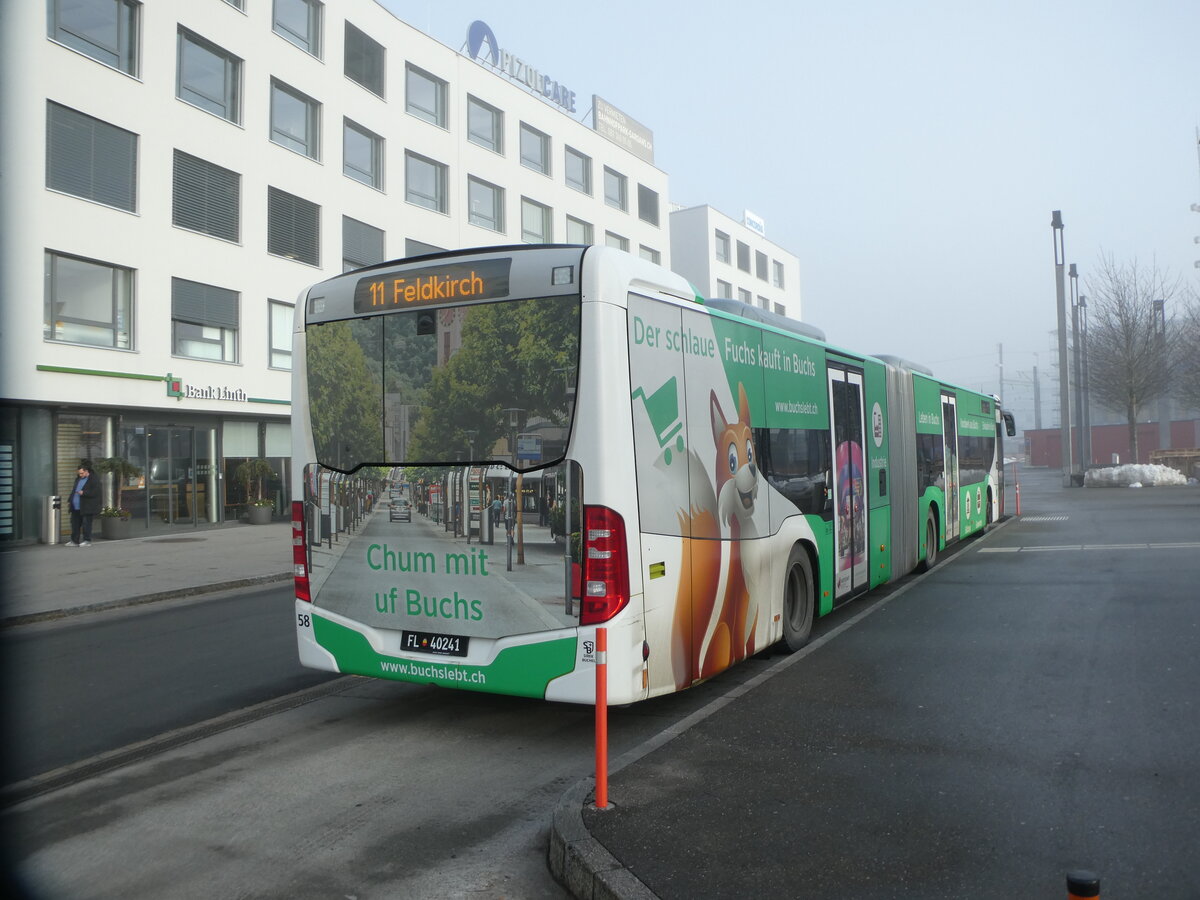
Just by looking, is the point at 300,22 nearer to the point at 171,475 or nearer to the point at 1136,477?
the point at 171,475

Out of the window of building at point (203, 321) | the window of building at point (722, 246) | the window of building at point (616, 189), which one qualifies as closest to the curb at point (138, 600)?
the window of building at point (203, 321)

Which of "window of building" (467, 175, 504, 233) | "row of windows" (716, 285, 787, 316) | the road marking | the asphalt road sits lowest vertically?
the asphalt road

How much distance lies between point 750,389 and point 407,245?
2668 cm

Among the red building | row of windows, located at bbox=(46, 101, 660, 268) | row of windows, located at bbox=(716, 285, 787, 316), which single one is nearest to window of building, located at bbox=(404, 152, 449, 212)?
row of windows, located at bbox=(46, 101, 660, 268)

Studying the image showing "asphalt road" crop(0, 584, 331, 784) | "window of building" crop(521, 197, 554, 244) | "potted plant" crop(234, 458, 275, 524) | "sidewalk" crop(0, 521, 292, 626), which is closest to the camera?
"asphalt road" crop(0, 584, 331, 784)

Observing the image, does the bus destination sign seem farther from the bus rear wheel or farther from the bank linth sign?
the bank linth sign

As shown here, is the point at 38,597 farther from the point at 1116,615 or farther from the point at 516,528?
the point at 1116,615

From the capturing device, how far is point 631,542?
5.35m

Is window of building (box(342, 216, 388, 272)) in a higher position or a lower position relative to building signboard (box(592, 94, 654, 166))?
lower

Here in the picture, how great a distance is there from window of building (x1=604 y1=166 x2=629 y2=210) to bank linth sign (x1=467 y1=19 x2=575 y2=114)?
10.8ft

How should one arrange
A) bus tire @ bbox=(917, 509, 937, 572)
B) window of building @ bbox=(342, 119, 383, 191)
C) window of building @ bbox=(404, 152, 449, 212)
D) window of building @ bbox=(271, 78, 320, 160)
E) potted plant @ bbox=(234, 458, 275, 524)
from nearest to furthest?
bus tire @ bbox=(917, 509, 937, 572) → potted plant @ bbox=(234, 458, 275, 524) → window of building @ bbox=(271, 78, 320, 160) → window of building @ bbox=(342, 119, 383, 191) → window of building @ bbox=(404, 152, 449, 212)

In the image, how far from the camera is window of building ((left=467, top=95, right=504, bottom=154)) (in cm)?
3491

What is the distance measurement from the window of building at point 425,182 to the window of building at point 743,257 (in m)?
29.0

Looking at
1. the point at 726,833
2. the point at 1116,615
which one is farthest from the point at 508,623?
the point at 1116,615
